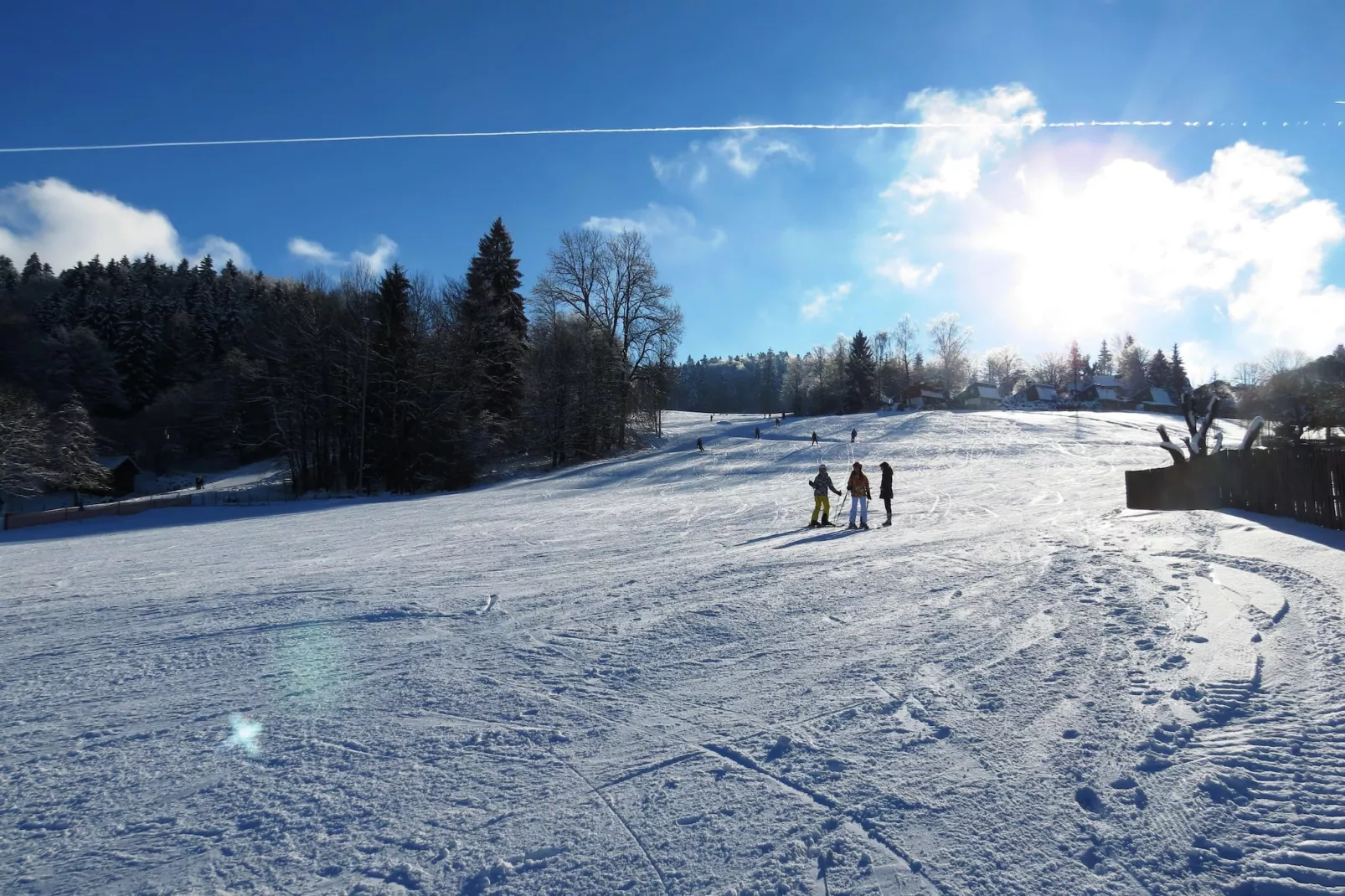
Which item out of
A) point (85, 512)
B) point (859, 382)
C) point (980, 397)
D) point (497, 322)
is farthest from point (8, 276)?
point (980, 397)

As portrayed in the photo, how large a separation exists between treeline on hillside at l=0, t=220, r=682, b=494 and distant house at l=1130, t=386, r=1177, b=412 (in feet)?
231

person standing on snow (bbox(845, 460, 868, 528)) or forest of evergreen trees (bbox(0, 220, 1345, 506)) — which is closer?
person standing on snow (bbox(845, 460, 868, 528))

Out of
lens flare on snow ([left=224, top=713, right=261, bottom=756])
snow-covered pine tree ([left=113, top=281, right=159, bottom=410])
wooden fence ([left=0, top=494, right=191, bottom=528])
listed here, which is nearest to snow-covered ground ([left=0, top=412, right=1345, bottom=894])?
lens flare on snow ([left=224, top=713, right=261, bottom=756])

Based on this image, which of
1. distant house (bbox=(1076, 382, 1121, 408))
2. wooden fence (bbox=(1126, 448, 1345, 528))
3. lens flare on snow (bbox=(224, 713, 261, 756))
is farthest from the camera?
distant house (bbox=(1076, 382, 1121, 408))

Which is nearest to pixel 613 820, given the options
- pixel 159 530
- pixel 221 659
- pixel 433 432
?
pixel 221 659

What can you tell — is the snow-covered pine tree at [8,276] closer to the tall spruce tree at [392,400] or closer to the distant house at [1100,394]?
the tall spruce tree at [392,400]

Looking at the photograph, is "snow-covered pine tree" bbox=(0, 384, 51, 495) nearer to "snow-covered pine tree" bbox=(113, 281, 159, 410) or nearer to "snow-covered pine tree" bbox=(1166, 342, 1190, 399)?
"snow-covered pine tree" bbox=(113, 281, 159, 410)

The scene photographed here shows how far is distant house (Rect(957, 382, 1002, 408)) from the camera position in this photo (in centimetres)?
9162

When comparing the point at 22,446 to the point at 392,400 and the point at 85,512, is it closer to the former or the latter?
the point at 85,512

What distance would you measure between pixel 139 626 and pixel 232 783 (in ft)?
16.1

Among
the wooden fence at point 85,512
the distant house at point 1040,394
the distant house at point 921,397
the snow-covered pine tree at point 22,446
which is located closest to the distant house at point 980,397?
the distant house at point 921,397

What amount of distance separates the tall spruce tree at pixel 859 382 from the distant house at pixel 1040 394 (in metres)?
30.9

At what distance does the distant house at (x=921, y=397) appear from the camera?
307 ft

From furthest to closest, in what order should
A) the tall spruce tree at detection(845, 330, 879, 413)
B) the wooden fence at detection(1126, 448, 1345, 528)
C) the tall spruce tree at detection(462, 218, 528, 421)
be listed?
1. the tall spruce tree at detection(845, 330, 879, 413)
2. the tall spruce tree at detection(462, 218, 528, 421)
3. the wooden fence at detection(1126, 448, 1345, 528)
